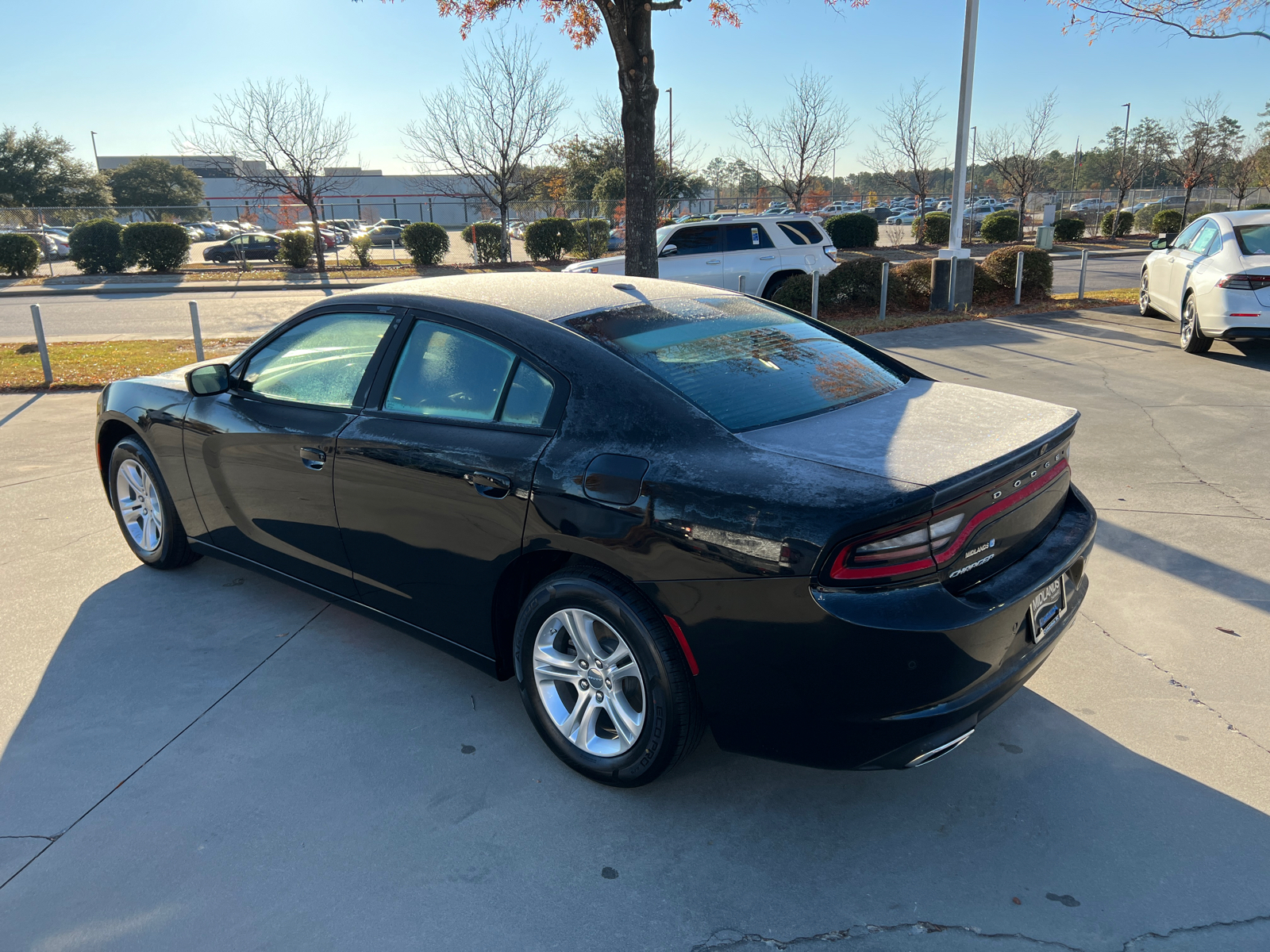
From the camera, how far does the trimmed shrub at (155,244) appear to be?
2822 cm

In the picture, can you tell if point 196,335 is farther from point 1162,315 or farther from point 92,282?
point 92,282

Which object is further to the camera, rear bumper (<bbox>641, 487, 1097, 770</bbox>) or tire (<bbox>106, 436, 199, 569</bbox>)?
tire (<bbox>106, 436, 199, 569</bbox>)

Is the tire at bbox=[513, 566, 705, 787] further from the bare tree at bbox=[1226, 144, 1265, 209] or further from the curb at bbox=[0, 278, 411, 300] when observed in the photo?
the bare tree at bbox=[1226, 144, 1265, 209]

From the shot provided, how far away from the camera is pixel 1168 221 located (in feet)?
117

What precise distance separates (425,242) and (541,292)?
27780 millimetres

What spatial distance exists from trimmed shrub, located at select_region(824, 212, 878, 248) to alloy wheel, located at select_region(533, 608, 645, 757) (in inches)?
1252

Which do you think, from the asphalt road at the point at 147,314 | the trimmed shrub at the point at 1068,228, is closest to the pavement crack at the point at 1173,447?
the asphalt road at the point at 147,314

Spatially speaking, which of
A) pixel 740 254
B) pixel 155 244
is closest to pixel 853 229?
pixel 740 254

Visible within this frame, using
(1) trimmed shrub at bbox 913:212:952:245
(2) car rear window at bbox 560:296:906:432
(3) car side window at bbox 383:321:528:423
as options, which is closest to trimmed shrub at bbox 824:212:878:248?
(1) trimmed shrub at bbox 913:212:952:245

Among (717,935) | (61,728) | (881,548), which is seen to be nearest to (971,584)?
(881,548)

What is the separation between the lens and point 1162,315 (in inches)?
530

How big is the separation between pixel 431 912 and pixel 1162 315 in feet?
47.4

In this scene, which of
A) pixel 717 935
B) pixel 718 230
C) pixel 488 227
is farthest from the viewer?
pixel 488 227

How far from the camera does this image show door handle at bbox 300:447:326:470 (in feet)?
11.8
